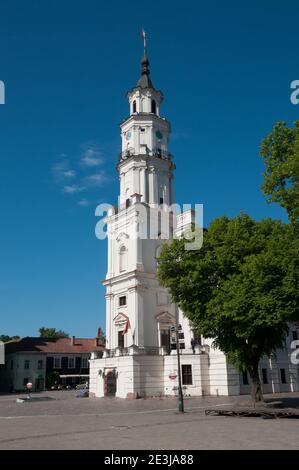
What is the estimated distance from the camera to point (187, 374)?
44.7 metres

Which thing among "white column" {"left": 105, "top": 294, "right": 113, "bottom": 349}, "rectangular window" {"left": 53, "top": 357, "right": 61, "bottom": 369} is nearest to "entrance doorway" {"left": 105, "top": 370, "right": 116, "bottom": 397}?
"white column" {"left": 105, "top": 294, "right": 113, "bottom": 349}

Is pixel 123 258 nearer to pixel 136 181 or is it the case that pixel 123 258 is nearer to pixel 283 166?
pixel 136 181

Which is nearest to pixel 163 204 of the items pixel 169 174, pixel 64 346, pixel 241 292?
pixel 169 174

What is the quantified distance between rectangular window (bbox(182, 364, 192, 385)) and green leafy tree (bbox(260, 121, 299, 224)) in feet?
84.5

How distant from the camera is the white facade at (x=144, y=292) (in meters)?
44.6

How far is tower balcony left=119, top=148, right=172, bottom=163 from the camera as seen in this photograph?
55022mm

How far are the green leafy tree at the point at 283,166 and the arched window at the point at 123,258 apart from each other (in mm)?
30133

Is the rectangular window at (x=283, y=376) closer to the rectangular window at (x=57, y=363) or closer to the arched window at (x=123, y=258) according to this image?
the arched window at (x=123, y=258)

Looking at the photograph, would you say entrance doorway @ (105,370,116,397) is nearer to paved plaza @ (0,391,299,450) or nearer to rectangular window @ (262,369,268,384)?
rectangular window @ (262,369,268,384)

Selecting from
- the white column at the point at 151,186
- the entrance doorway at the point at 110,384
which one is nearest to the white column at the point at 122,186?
the white column at the point at 151,186

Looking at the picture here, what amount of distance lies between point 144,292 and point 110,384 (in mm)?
10374

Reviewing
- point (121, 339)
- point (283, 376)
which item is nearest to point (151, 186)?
point (121, 339)
